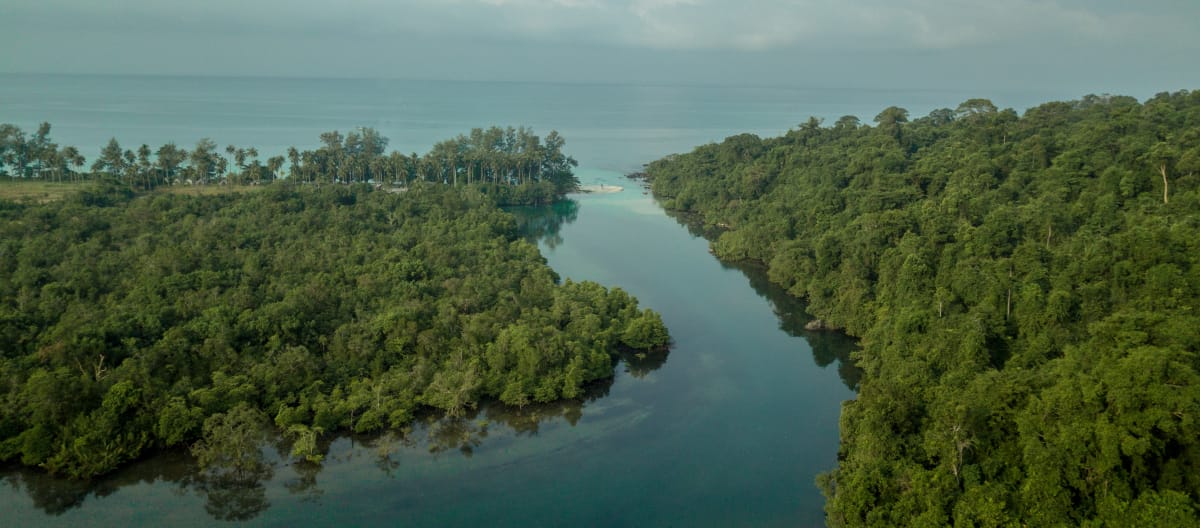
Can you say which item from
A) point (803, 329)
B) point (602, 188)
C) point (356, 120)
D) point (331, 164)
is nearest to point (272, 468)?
point (803, 329)

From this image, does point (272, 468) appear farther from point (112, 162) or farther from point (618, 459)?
point (112, 162)

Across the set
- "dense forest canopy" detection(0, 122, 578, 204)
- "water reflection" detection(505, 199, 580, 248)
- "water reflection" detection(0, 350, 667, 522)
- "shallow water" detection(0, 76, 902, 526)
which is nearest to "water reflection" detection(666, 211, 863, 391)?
"shallow water" detection(0, 76, 902, 526)

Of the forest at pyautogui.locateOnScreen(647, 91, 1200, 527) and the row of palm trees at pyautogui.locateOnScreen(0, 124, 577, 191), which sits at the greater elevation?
the row of palm trees at pyautogui.locateOnScreen(0, 124, 577, 191)

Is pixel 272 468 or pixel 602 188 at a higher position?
pixel 602 188

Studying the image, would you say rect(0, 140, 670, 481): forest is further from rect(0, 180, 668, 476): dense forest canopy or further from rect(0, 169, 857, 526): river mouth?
rect(0, 169, 857, 526): river mouth

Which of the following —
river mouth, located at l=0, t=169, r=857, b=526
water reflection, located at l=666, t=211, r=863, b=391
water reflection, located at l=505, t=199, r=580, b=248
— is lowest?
river mouth, located at l=0, t=169, r=857, b=526

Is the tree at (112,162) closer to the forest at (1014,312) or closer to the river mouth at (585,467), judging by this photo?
the river mouth at (585,467)

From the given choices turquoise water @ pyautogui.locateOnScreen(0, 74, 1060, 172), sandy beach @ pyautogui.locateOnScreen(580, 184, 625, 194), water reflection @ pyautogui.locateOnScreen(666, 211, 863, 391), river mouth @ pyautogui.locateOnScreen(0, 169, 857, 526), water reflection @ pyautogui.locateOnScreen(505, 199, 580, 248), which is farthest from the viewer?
turquoise water @ pyautogui.locateOnScreen(0, 74, 1060, 172)

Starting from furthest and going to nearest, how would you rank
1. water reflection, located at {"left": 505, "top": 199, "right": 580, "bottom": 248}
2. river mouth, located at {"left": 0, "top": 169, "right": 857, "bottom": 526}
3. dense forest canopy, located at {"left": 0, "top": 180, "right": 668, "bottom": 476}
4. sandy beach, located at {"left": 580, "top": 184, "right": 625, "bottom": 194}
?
sandy beach, located at {"left": 580, "top": 184, "right": 625, "bottom": 194}
water reflection, located at {"left": 505, "top": 199, "right": 580, "bottom": 248}
dense forest canopy, located at {"left": 0, "top": 180, "right": 668, "bottom": 476}
river mouth, located at {"left": 0, "top": 169, "right": 857, "bottom": 526}
